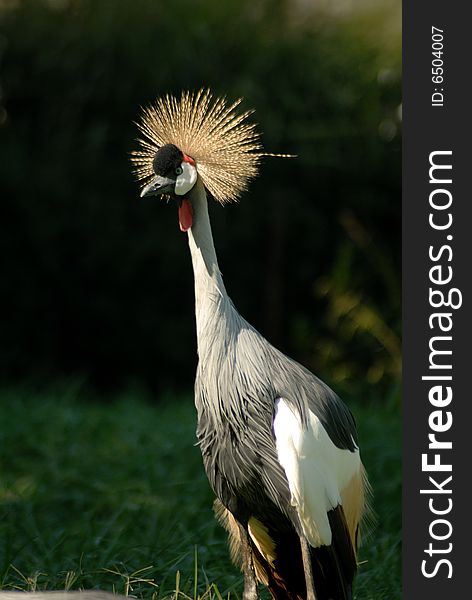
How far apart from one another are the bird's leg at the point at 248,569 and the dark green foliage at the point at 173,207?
12.5 feet

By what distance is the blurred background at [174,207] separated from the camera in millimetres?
6203

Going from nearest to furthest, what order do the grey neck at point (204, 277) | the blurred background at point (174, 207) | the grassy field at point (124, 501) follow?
the grey neck at point (204, 277)
the grassy field at point (124, 501)
the blurred background at point (174, 207)

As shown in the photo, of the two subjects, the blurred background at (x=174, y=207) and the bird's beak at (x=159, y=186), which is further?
the blurred background at (x=174, y=207)

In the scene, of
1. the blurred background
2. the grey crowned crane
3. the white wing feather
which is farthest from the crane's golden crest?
the blurred background

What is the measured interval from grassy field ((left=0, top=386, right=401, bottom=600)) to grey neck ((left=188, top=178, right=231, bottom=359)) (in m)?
0.76

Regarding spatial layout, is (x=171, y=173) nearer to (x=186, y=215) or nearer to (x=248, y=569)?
(x=186, y=215)

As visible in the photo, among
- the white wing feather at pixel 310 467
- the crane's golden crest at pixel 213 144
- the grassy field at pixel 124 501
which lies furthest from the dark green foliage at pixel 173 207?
the white wing feather at pixel 310 467

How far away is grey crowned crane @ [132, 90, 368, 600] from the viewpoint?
2.30m

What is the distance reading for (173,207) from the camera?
641 cm

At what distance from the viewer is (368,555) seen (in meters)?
3.48

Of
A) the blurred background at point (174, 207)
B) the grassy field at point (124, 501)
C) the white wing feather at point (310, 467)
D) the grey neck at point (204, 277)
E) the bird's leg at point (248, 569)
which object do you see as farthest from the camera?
the blurred background at point (174, 207)

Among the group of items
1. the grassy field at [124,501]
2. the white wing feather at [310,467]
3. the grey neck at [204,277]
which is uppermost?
the grey neck at [204,277]

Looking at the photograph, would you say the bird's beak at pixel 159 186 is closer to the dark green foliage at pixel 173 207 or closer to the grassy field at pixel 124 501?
the grassy field at pixel 124 501

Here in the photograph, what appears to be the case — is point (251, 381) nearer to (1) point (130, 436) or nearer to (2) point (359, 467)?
(2) point (359, 467)
